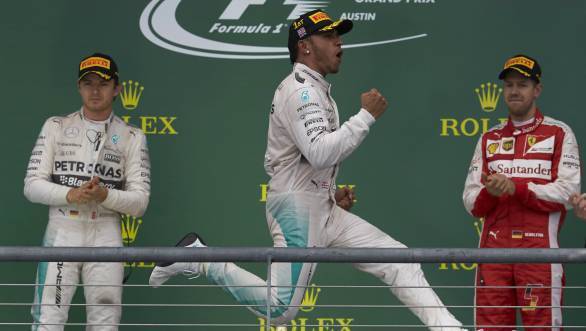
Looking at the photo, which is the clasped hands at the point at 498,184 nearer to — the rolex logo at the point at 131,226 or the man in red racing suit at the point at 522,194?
the man in red racing suit at the point at 522,194

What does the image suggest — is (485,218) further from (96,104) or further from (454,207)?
(96,104)

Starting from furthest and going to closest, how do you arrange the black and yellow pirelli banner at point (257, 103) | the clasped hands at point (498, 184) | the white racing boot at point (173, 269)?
the black and yellow pirelli banner at point (257, 103) → the clasped hands at point (498, 184) → the white racing boot at point (173, 269)

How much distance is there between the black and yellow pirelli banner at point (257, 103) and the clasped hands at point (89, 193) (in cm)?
73

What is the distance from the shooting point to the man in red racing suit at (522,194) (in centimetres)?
450

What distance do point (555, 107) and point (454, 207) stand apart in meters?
0.63

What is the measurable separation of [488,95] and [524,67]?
1.83ft

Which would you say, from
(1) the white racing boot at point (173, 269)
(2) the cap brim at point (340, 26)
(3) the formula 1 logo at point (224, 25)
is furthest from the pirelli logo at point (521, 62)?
(1) the white racing boot at point (173, 269)

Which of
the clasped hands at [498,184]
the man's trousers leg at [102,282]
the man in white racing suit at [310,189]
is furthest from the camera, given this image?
the man's trousers leg at [102,282]

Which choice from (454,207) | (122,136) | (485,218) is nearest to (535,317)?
(485,218)

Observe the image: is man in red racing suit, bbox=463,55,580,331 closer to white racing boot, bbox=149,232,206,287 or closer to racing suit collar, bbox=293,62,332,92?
racing suit collar, bbox=293,62,332,92

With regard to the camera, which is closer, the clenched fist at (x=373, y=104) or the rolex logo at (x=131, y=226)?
the clenched fist at (x=373, y=104)

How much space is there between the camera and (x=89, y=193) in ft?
14.8

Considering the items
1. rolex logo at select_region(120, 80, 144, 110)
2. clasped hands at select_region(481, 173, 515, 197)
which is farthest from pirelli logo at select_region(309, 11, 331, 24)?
rolex logo at select_region(120, 80, 144, 110)

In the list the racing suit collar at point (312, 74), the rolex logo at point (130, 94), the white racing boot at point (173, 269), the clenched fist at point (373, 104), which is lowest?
the white racing boot at point (173, 269)
